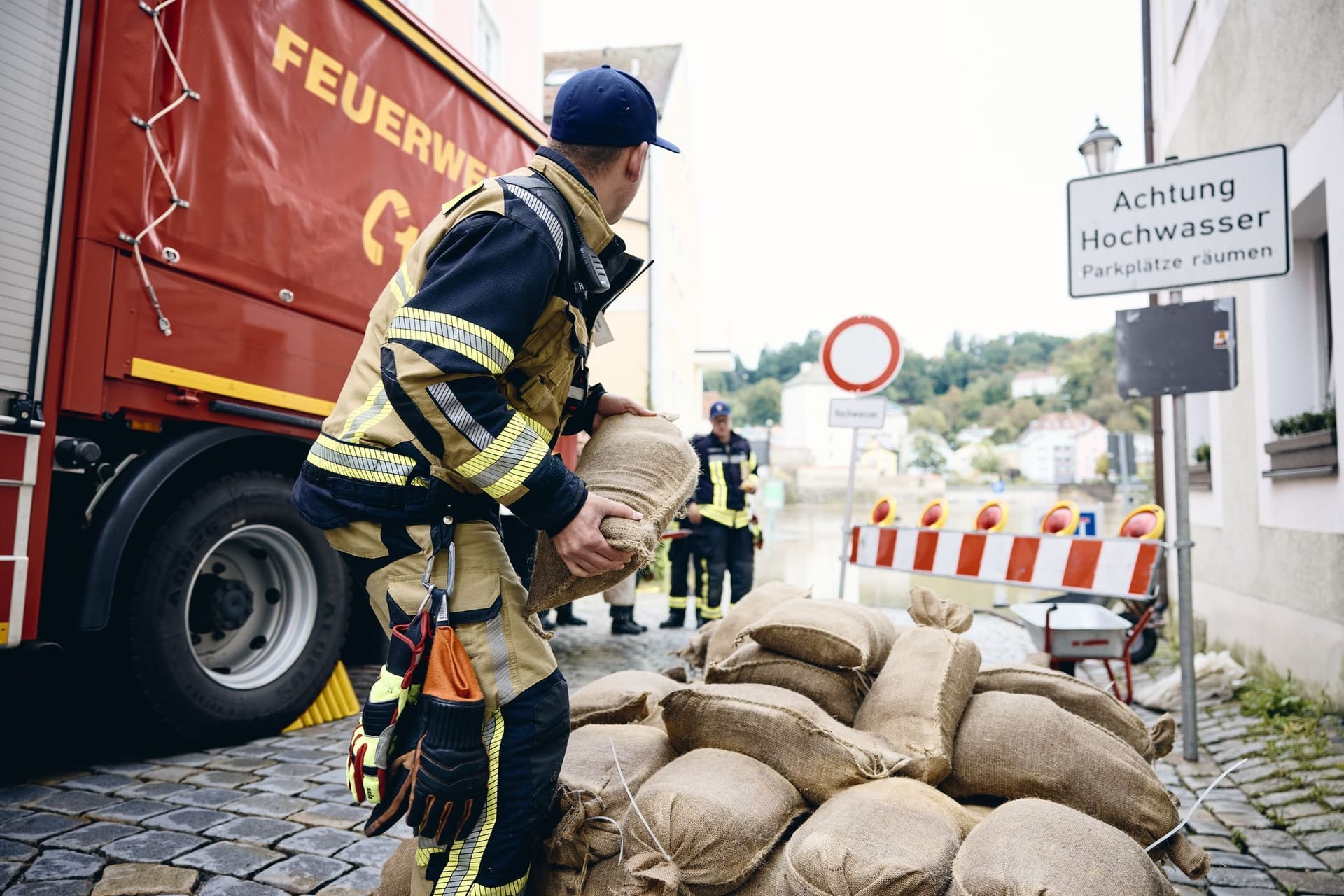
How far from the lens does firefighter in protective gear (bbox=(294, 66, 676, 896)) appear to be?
1.62 meters

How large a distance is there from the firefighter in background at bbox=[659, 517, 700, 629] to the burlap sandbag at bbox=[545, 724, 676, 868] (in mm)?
6220

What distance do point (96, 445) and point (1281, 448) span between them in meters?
6.38

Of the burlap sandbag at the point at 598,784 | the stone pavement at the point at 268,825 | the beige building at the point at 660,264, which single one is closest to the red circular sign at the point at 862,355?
the stone pavement at the point at 268,825

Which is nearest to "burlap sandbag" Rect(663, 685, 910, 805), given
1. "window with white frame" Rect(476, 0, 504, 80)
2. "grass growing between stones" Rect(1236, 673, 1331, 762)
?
"grass growing between stones" Rect(1236, 673, 1331, 762)

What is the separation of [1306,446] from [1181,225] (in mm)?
1755

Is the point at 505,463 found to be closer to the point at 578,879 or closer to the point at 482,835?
the point at 482,835

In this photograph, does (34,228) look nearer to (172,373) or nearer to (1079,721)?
(172,373)

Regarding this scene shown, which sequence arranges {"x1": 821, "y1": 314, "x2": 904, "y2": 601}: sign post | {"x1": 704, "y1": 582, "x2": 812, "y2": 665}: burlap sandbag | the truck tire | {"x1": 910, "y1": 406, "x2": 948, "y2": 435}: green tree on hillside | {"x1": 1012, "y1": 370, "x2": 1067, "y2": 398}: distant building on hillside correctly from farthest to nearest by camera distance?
{"x1": 1012, "y1": 370, "x2": 1067, "y2": 398}: distant building on hillside
{"x1": 910, "y1": 406, "x2": 948, "y2": 435}: green tree on hillside
{"x1": 821, "y1": 314, "x2": 904, "y2": 601}: sign post
{"x1": 704, "y1": 582, "x2": 812, "y2": 665}: burlap sandbag
the truck tire

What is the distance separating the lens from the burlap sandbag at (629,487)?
178cm

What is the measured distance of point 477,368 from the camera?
1598 millimetres

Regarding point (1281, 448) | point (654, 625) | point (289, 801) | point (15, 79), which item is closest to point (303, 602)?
point (289, 801)

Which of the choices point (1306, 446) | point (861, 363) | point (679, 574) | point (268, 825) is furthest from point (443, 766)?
point (679, 574)

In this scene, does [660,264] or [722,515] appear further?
[660,264]

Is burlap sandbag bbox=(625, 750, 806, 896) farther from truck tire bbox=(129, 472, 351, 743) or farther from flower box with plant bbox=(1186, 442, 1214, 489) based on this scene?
flower box with plant bbox=(1186, 442, 1214, 489)
